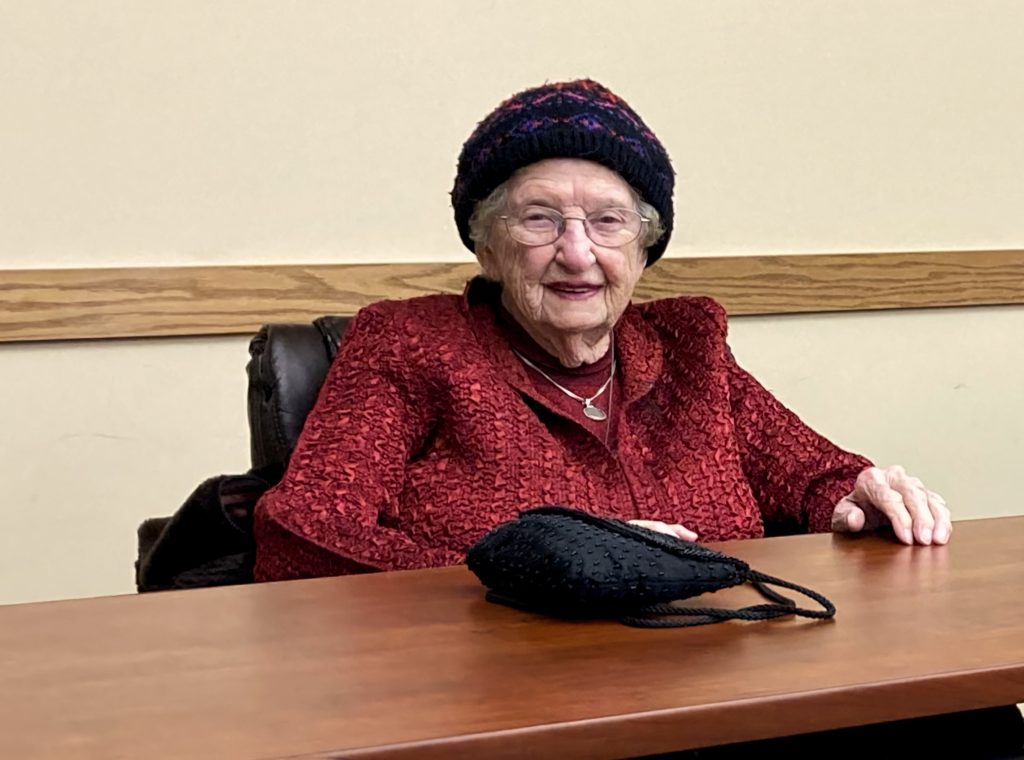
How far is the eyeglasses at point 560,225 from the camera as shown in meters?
1.82

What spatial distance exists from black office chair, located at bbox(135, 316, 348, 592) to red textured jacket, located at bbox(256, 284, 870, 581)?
0.12 m

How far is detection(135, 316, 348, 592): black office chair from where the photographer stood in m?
1.73

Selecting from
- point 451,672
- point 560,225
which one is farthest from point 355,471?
point 451,672

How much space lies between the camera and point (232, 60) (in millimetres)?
2535

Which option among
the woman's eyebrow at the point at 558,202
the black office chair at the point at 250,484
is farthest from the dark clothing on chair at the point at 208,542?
the woman's eyebrow at the point at 558,202

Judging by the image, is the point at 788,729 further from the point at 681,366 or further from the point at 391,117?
the point at 391,117

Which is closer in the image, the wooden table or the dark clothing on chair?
the wooden table

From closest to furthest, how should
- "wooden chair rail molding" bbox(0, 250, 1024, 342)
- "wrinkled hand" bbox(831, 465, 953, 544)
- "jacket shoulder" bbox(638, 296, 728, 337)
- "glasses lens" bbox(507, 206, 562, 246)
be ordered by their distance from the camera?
1. "wrinkled hand" bbox(831, 465, 953, 544)
2. "glasses lens" bbox(507, 206, 562, 246)
3. "jacket shoulder" bbox(638, 296, 728, 337)
4. "wooden chair rail molding" bbox(0, 250, 1024, 342)

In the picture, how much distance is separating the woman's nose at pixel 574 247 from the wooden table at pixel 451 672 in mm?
649

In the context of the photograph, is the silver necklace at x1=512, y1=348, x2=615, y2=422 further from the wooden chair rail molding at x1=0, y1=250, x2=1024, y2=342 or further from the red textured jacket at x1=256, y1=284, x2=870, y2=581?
the wooden chair rail molding at x1=0, y1=250, x2=1024, y2=342

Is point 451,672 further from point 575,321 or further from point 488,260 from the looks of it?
point 488,260

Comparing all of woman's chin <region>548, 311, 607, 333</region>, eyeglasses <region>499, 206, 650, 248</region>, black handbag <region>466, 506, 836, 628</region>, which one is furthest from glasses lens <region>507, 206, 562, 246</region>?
black handbag <region>466, 506, 836, 628</region>

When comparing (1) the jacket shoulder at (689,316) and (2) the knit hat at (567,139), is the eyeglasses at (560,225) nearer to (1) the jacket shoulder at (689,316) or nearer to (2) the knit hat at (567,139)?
(2) the knit hat at (567,139)

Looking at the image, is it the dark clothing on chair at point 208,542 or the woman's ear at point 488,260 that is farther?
the woman's ear at point 488,260
